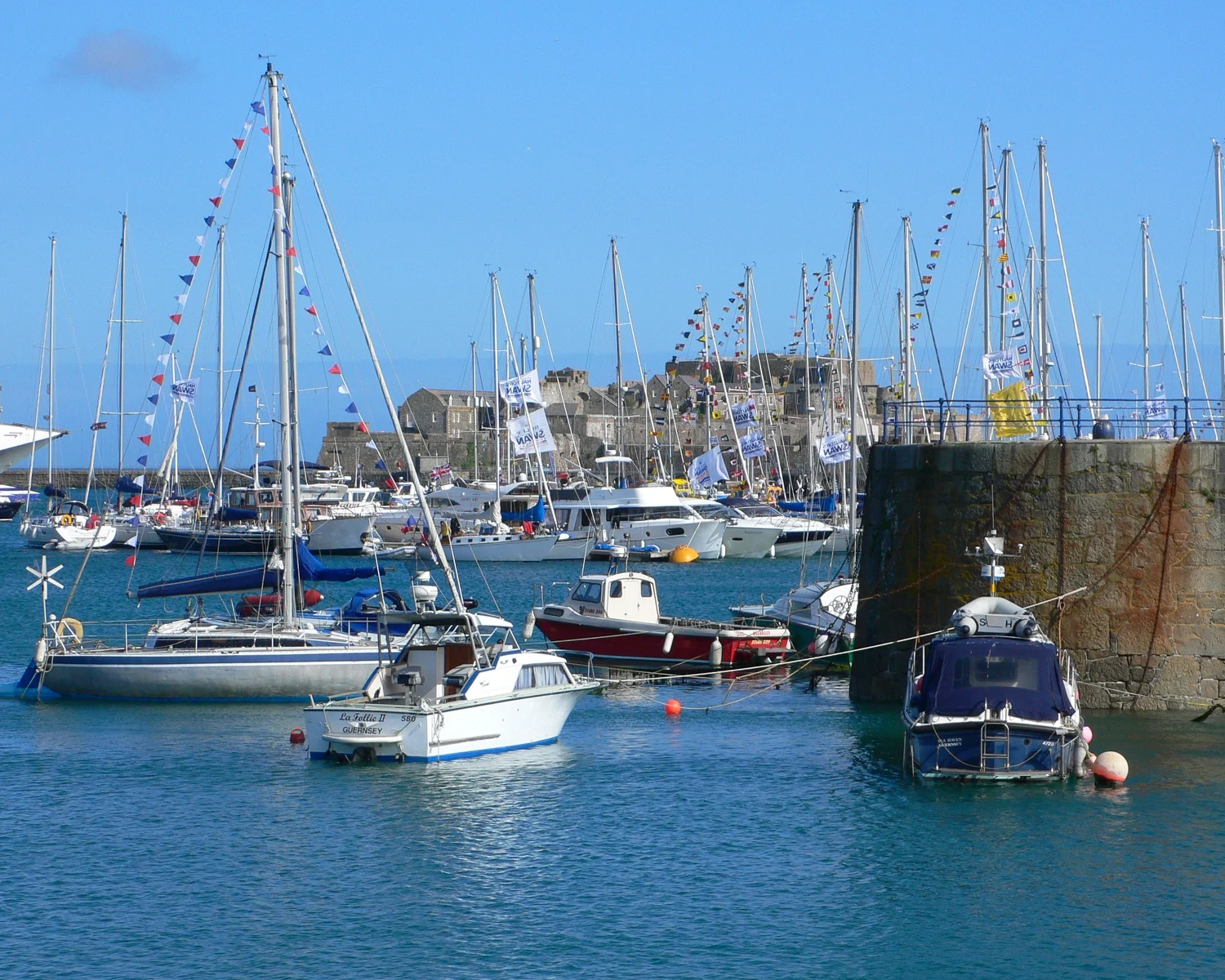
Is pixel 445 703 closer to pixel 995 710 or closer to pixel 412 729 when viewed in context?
pixel 412 729

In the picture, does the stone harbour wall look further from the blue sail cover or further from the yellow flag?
the blue sail cover

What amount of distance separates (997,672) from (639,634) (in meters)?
13.1

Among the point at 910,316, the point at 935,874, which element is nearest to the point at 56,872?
the point at 935,874

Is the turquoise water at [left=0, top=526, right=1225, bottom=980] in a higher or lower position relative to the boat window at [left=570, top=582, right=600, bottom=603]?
lower

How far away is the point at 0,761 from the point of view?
25.2 meters

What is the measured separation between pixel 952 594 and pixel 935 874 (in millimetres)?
7976

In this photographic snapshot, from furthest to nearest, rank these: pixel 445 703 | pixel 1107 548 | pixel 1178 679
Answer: pixel 1107 548 < pixel 1178 679 < pixel 445 703

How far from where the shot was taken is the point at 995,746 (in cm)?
2150

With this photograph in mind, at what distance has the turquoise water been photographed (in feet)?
52.3

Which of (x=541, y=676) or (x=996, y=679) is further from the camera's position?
(x=541, y=676)

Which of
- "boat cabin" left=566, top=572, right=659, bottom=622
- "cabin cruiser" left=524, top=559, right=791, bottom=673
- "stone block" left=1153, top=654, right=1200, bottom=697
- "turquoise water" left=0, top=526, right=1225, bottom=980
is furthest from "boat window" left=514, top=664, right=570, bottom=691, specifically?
"stone block" left=1153, top=654, right=1200, bottom=697

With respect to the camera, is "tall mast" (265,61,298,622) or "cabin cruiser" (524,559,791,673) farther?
"cabin cruiser" (524,559,791,673)

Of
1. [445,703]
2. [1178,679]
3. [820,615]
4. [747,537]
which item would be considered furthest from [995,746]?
[747,537]

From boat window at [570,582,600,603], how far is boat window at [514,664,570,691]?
374 inches
